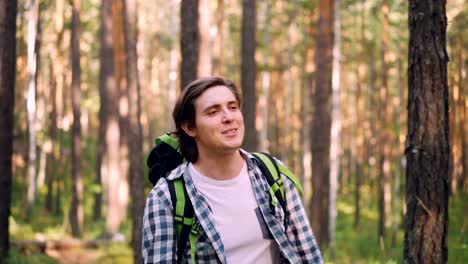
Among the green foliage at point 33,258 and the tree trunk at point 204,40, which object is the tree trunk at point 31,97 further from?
the tree trunk at point 204,40

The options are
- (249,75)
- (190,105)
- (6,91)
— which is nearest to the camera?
(190,105)

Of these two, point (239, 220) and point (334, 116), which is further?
point (334, 116)

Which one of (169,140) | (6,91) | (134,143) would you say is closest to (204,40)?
(6,91)

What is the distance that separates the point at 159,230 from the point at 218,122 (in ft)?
1.68

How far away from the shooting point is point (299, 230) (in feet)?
10.1

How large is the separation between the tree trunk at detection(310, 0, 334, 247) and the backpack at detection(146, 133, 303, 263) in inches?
513

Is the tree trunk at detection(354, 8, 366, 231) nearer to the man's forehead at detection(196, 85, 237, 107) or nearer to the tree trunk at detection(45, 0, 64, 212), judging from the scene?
the tree trunk at detection(45, 0, 64, 212)

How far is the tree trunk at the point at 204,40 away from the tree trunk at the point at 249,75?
15.2 feet

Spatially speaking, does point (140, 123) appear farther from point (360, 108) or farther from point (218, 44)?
point (360, 108)

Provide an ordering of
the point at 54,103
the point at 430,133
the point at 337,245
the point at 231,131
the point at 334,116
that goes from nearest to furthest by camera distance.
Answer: the point at 231,131 < the point at 430,133 < the point at 334,116 < the point at 337,245 < the point at 54,103

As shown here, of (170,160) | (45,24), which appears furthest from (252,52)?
(45,24)

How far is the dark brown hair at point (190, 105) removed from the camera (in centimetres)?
310

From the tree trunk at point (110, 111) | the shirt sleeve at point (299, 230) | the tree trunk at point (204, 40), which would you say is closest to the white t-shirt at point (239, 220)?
the shirt sleeve at point (299, 230)

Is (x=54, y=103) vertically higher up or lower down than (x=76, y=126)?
higher up
